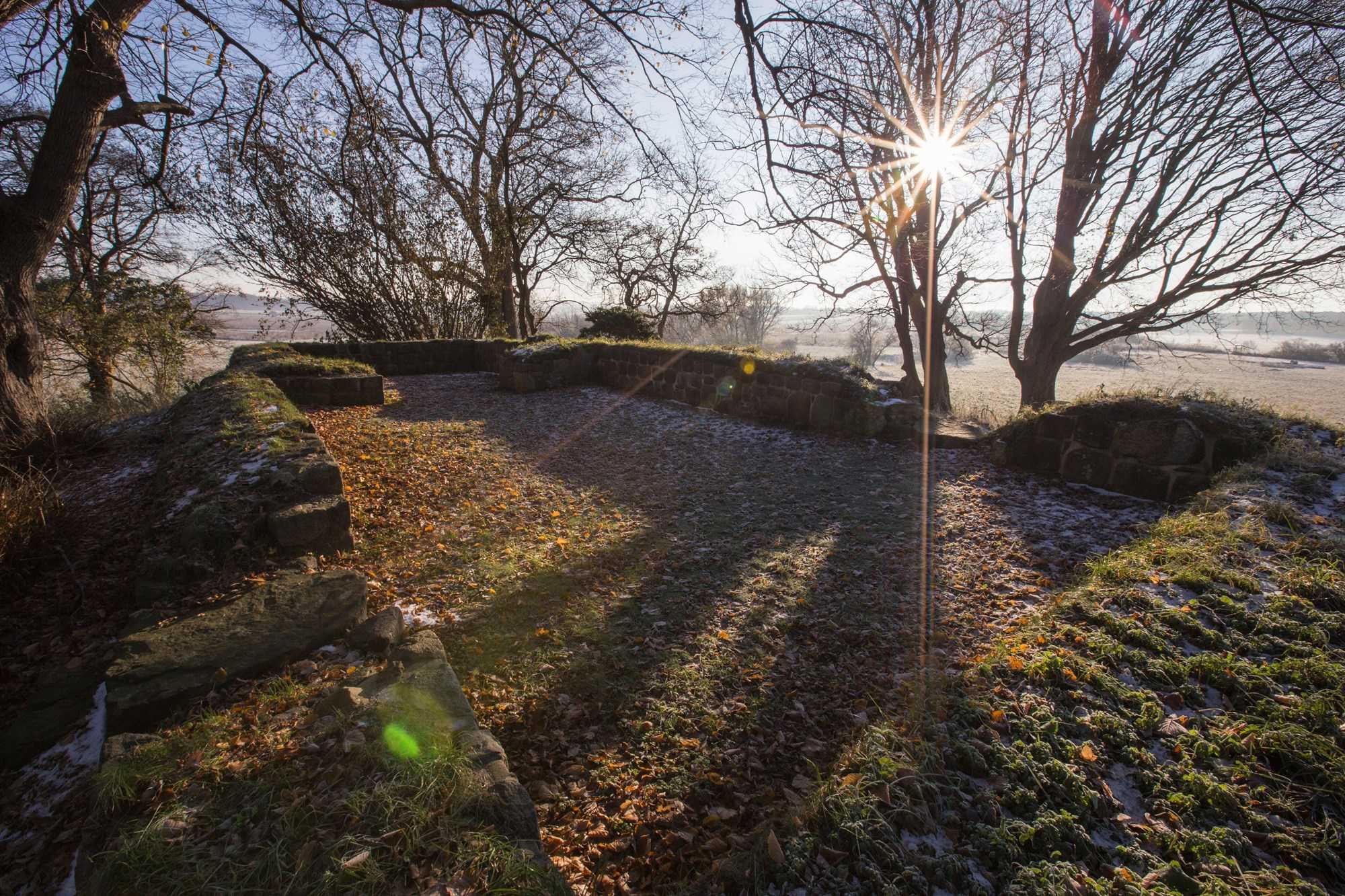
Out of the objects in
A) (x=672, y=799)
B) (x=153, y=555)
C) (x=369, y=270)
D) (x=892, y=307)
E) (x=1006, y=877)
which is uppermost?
(x=369, y=270)

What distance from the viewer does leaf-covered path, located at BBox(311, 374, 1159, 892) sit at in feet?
6.56

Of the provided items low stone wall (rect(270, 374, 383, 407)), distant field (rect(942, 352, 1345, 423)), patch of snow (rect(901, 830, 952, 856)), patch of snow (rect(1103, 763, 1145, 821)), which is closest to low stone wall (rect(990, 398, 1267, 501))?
distant field (rect(942, 352, 1345, 423))

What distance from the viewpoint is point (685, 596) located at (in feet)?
10.8

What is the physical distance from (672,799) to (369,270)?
1389 cm

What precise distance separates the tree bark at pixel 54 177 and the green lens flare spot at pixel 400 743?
220 inches

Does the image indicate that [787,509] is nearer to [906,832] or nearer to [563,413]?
[906,832]

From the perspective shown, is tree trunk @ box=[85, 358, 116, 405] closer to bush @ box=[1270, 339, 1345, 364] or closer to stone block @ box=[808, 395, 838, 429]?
stone block @ box=[808, 395, 838, 429]

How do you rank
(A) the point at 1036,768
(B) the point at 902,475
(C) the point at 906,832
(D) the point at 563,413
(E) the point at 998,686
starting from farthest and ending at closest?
1. (D) the point at 563,413
2. (B) the point at 902,475
3. (E) the point at 998,686
4. (A) the point at 1036,768
5. (C) the point at 906,832

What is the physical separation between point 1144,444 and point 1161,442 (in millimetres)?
106

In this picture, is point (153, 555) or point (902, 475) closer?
point (153, 555)

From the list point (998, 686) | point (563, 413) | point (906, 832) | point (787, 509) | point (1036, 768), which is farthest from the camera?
point (563, 413)

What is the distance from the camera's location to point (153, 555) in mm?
2979

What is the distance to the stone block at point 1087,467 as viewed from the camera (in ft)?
15.5

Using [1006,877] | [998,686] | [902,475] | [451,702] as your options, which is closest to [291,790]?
[451,702]
